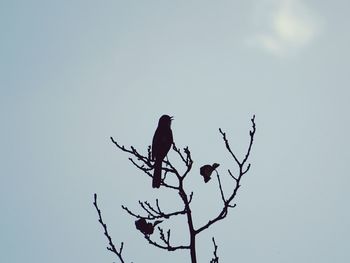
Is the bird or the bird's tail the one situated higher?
the bird

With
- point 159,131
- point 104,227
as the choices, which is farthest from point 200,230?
point 159,131

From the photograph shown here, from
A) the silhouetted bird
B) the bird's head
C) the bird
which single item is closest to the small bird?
the bird

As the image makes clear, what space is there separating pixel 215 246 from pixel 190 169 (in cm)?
95

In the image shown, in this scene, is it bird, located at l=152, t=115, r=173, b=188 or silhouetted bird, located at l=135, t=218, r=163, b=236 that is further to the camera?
bird, located at l=152, t=115, r=173, b=188

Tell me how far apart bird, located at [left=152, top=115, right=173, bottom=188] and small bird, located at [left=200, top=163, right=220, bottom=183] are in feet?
2.20

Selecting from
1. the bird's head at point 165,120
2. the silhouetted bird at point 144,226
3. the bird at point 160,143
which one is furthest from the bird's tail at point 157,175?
the bird's head at point 165,120

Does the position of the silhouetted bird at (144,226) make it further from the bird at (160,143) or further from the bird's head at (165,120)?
the bird's head at (165,120)

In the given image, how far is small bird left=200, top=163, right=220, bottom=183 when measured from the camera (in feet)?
17.9

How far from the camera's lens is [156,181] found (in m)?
6.04

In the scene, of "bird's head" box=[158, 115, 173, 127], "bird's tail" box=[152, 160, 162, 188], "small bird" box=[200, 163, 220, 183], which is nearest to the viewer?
"small bird" box=[200, 163, 220, 183]

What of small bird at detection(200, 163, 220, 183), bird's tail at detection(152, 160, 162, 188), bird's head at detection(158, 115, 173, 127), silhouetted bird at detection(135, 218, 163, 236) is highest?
bird's head at detection(158, 115, 173, 127)

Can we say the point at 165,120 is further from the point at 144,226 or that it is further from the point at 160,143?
the point at 144,226

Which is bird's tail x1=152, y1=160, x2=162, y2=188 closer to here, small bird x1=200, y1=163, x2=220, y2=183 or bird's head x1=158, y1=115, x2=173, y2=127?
small bird x1=200, y1=163, x2=220, y2=183

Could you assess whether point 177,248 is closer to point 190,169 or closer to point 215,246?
point 215,246
